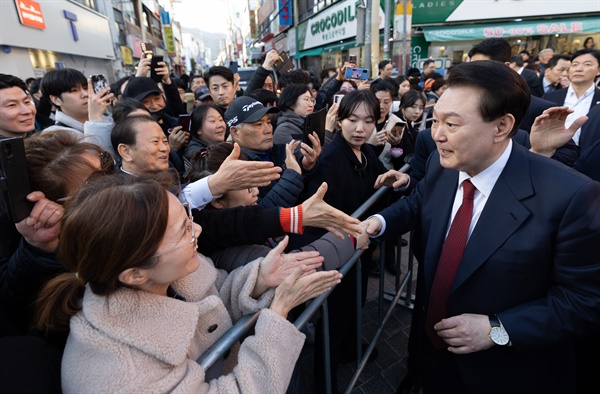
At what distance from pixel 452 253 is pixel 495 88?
31.0 inches

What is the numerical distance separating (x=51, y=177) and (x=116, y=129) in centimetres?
112

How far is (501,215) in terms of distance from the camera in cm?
149

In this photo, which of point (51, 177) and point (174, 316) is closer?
point (174, 316)

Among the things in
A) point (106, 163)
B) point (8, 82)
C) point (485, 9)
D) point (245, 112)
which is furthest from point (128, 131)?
point (485, 9)

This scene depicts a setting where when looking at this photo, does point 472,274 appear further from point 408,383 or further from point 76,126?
point 76,126

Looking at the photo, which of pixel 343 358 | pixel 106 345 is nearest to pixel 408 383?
pixel 343 358

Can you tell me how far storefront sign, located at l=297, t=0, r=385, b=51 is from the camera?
58.8 ft

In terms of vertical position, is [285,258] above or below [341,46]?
below

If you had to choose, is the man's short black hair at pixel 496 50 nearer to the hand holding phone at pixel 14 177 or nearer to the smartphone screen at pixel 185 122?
the smartphone screen at pixel 185 122

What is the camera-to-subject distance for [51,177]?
4.98 feet

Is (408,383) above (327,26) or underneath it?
underneath

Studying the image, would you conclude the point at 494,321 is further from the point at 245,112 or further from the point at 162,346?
the point at 245,112

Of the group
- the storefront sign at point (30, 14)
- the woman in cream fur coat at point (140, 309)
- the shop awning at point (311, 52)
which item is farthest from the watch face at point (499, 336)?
the shop awning at point (311, 52)

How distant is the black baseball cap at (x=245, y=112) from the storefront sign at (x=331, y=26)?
14.0m
